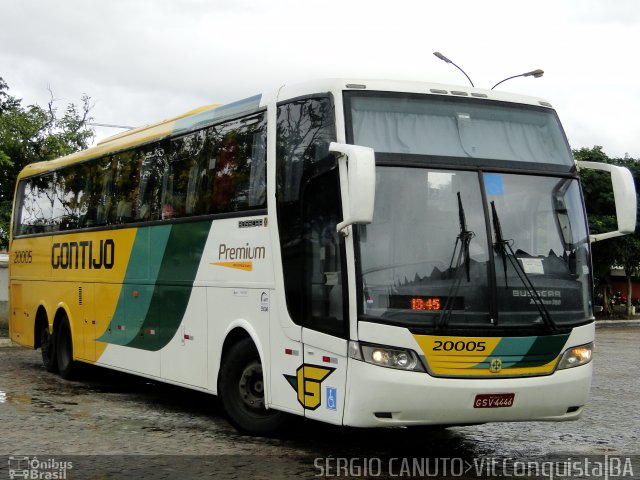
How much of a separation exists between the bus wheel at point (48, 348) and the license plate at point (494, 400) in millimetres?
9273

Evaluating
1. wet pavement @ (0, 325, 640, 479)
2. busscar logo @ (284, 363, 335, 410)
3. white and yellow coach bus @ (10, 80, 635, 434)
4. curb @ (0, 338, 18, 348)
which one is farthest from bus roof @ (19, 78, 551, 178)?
curb @ (0, 338, 18, 348)

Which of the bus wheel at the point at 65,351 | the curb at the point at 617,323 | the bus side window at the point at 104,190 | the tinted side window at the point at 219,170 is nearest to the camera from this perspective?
the tinted side window at the point at 219,170

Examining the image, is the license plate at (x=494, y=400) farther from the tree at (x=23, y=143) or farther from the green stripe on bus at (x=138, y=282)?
the tree at (x=23, y=143)

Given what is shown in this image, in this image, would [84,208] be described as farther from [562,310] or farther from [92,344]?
[562,310]

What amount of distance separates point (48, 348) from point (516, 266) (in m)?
9.77

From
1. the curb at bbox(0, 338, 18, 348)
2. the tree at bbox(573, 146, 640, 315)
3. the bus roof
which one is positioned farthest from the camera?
the tree at bbox(573, 146, 640, 315)

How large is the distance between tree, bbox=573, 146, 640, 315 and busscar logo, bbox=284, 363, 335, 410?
35.9 meters

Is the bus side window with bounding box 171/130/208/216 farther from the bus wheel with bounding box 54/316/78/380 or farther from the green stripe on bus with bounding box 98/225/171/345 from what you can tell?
the bus wheel with bounding box 54/316/78/380

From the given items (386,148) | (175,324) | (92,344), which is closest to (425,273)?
(386,148)

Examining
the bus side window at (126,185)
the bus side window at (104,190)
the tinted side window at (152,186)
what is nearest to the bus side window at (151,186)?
the tinted side window at (152,186)

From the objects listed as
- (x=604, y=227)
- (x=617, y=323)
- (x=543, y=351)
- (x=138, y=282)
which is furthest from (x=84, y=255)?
(x=604, y=227)

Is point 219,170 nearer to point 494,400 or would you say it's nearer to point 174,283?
point 174,283

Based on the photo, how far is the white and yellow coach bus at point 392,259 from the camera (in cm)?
779

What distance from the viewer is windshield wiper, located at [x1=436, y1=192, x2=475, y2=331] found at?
7801mm
